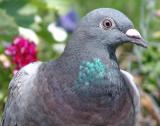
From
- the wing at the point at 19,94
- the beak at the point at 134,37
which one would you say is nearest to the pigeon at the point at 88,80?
the beak at the point at 134,37

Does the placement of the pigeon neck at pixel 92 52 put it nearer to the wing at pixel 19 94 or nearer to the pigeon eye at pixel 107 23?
the pigeon eye at pixel 107 23

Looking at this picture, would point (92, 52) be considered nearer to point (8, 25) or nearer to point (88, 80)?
point (88, 80)

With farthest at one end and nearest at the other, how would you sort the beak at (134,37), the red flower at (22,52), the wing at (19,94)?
the red flower at (22,52)
the wing at (19,94)
the beak at (134,37)

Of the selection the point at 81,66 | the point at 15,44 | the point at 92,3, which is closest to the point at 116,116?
the point at 81,66

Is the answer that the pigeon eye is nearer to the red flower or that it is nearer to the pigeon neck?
the pigeon neck

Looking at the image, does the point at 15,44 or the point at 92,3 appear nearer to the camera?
the point at 15,44

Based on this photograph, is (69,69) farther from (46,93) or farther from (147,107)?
(147,107)

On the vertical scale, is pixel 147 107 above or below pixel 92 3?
below

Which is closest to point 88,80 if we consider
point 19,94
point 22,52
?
point 19,94
